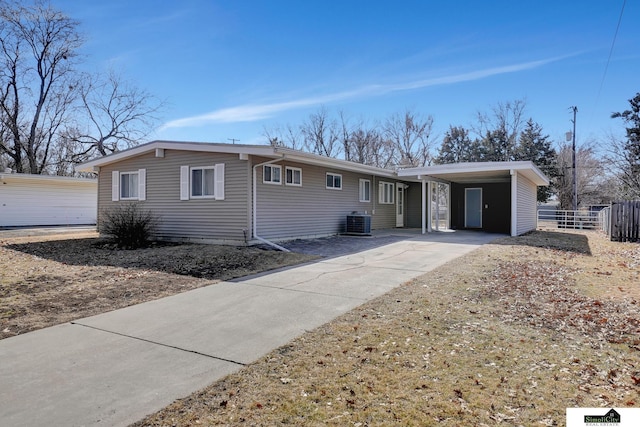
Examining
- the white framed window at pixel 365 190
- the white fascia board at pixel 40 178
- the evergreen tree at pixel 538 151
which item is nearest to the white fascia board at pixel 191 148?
the white framed window at pixel 365 190

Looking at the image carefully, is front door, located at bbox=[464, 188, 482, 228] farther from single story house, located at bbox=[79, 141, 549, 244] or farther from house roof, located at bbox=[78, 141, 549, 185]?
single story house, located at bbox=[79, 141, 549, 244]

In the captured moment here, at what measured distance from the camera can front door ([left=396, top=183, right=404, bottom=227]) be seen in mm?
19688

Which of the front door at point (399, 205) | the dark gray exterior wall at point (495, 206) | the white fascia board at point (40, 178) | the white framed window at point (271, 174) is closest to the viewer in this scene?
the white framed window at point (271, 174)

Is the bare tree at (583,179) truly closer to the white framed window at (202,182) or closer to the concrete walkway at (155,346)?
the white framed window at (202,182)

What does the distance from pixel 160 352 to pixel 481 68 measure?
18.9 metres

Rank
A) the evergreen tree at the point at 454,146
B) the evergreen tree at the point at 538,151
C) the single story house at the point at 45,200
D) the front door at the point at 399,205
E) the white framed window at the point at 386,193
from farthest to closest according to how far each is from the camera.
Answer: the evergreen tree at the point at 454,146 < the evergreen tree at the point at 538,151 < the front door at the point at 399,205 < the single story house at the point at 45,200 < the white framed window at the point at 386,193

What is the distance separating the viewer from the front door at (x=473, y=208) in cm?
1869

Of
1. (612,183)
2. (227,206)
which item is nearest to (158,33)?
(227,206)

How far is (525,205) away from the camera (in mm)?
17688

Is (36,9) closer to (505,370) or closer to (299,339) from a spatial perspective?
(299,339)

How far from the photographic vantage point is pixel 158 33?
45.0ft

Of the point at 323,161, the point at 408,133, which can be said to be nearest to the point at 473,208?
the point at 323,161

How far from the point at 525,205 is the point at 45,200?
80.3 ft

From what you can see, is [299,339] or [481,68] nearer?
[299,339]
